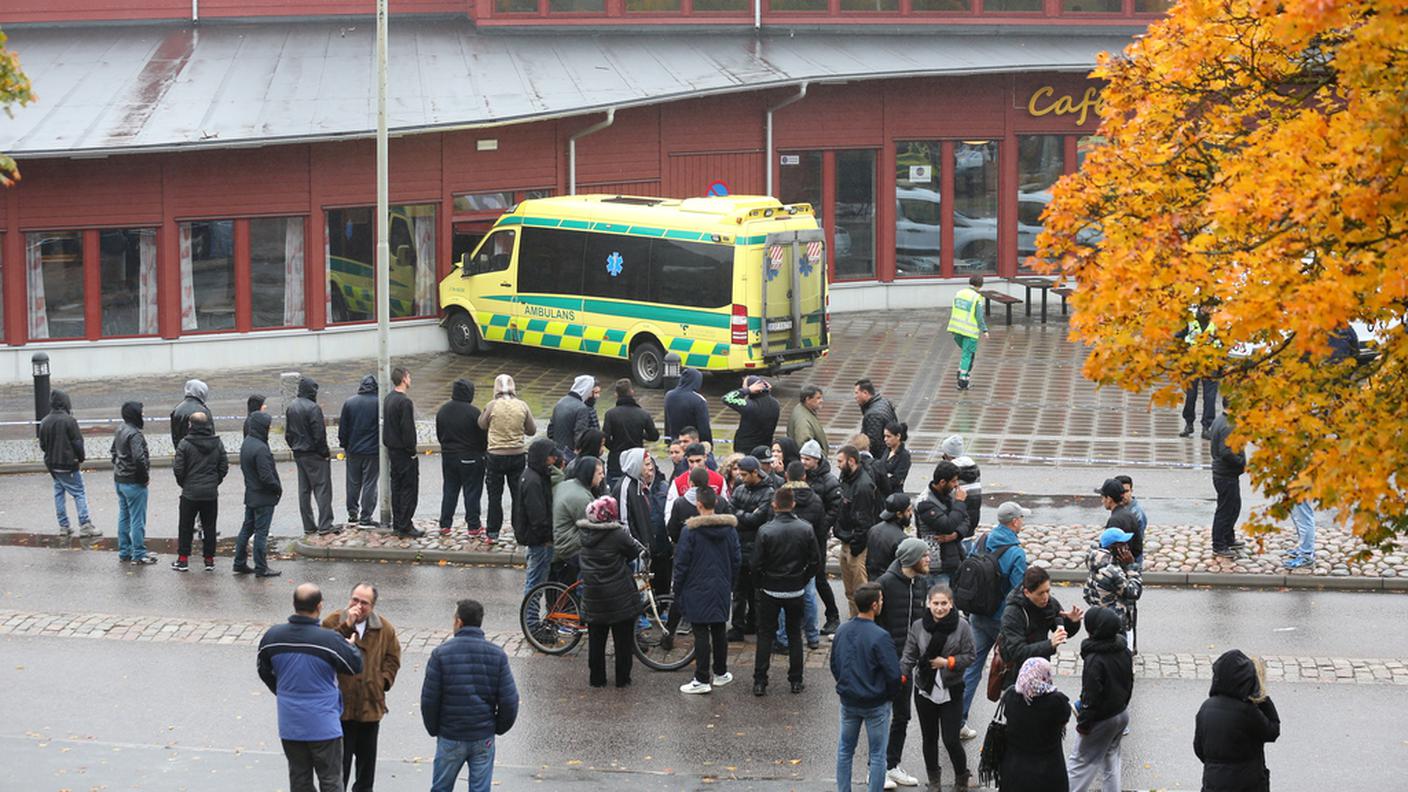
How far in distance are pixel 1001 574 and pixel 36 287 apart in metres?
19.0

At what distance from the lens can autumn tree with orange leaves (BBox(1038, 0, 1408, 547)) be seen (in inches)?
378

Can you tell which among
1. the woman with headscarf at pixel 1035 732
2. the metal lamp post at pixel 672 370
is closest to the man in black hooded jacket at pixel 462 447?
A: the metal lamp post at pixel 672 370

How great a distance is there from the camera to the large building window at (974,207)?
36031 mm

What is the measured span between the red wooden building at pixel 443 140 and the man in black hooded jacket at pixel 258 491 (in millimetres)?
10697

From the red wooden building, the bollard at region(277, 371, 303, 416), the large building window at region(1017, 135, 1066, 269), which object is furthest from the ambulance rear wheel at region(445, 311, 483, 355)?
the large building window at region(1017, 135, 1066, 269)

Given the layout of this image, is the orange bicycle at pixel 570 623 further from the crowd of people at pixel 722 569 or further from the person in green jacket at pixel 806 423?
the person in green jacket at pixel 806 423

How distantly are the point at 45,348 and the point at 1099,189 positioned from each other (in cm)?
2007

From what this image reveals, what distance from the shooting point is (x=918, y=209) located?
36062mm

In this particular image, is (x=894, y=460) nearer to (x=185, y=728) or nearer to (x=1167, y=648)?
(x=1167, y=648)

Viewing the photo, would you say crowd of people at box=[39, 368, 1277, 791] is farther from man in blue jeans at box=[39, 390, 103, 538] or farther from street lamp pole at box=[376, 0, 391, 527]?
street lamp pole at box=[376, 0, 391, 527]

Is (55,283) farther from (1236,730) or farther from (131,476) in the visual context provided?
(1236,730)

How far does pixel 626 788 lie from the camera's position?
12.8m

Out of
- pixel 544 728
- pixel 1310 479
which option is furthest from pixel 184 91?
pixel 1310 479

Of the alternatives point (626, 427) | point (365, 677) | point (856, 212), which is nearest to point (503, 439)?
Answer: point (626, 427)
